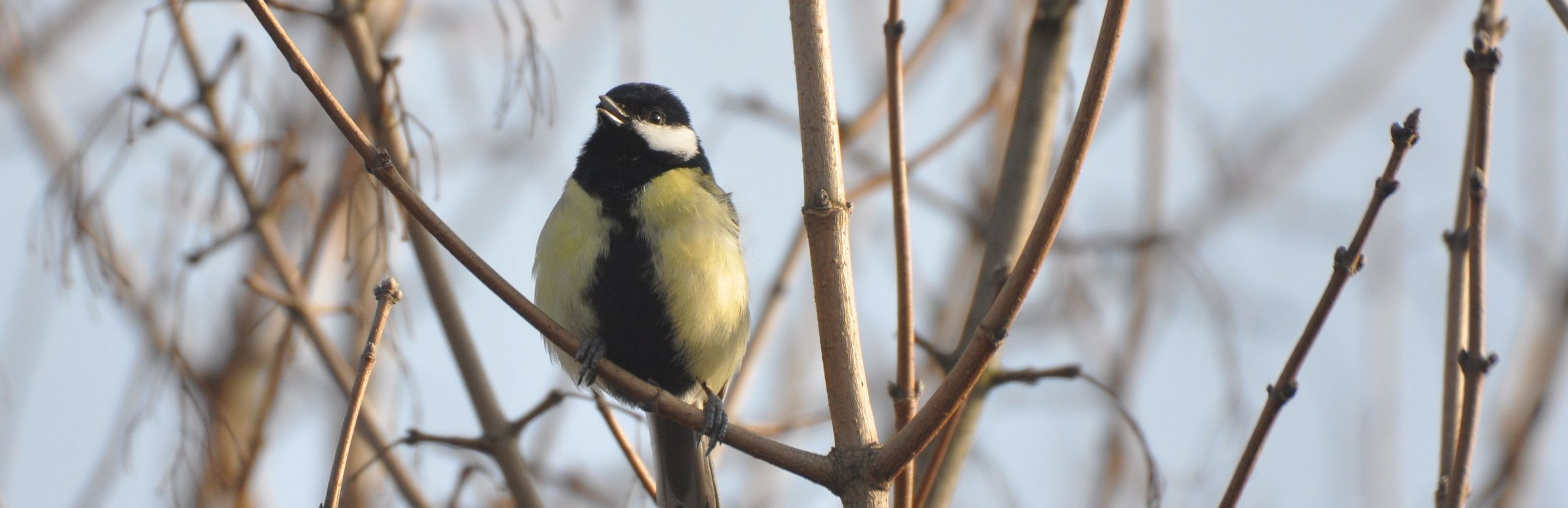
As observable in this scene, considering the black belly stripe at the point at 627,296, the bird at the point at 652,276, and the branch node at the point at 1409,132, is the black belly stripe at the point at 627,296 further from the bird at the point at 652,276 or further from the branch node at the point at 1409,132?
the branch node at the point at 1409,132

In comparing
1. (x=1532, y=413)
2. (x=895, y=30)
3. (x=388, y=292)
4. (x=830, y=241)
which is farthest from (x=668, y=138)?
(x=1532, y=413)

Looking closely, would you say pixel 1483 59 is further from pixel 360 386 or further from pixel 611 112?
pixel 611 112

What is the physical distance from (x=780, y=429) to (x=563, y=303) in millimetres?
693

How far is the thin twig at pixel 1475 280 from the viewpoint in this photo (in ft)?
5.69

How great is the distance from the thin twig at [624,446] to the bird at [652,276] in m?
0.32

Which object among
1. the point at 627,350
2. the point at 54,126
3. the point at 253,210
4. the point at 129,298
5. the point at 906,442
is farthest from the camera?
the point at 54,126

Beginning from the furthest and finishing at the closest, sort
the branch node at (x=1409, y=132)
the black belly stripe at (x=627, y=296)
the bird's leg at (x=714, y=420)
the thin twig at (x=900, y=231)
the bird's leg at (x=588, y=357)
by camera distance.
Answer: the black belly stripe at (x=627, y=296)
the bird's leg at (x=588, y=357)
the bird's leg at (x=714, y=420)
the thin twig at (x=900, y=231)
the branch node at (x=1409, y=132)

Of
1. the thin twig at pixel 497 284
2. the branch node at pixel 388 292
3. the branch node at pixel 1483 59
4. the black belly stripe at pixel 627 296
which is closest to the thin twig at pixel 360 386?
the branch node at pixel 388 292

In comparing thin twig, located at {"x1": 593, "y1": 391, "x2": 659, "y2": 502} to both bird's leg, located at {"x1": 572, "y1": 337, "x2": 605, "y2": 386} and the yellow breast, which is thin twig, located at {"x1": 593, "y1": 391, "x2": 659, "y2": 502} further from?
the yellow breast

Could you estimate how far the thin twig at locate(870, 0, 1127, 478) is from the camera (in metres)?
1.69

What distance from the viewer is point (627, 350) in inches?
127

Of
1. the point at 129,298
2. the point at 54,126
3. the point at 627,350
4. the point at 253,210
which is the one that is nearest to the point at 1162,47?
the point at 627,350

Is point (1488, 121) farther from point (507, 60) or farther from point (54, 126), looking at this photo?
point (54, 126)

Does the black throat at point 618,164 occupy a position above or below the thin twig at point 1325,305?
above
